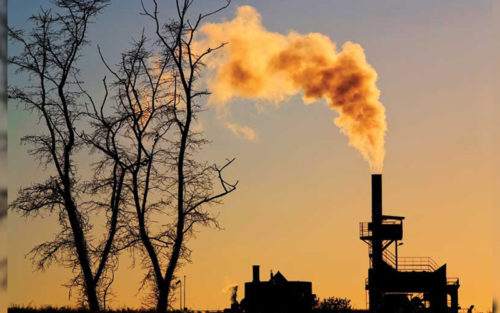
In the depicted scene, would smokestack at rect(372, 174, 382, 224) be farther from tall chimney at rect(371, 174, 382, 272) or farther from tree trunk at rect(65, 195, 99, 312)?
tree trunk at rect(65, 195, 99, 312)

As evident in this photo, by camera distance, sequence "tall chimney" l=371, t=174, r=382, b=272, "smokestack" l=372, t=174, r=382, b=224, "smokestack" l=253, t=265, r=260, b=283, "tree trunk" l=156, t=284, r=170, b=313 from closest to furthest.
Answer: "tree trunk" l=156, t=284, r=170, b=313 → "tall chimney" l=371, t=174, r=382, b=272 → "smokestack" l=372, t=174, r=382, b=224 → "smokestack" l=253, t=265, r=260, b=283

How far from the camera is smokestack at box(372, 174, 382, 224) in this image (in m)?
66.9

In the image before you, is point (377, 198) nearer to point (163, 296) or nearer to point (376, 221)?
point (376, 221)

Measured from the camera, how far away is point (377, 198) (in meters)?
67.4

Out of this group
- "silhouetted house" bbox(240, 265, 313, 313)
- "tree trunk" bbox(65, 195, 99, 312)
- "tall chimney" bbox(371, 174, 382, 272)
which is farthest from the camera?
"tall chimney" bbox(371, 174, 382, 272)

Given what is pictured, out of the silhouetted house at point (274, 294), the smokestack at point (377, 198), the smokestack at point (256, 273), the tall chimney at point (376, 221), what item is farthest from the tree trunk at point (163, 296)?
the smokestack at point (256, 273)

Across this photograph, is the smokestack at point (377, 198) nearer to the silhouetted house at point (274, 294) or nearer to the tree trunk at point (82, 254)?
the silhouetted house at point (274, 294)

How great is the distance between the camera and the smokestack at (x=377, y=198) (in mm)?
66938

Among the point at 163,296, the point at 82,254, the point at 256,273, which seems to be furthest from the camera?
the point at 256,273

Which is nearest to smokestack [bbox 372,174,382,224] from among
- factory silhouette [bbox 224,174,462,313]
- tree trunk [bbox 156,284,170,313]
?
factory silhouette [bbox 224,174,462,313]

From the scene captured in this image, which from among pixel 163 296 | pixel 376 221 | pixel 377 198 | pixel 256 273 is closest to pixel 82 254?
pixel 163 296

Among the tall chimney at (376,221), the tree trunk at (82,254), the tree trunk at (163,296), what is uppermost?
the tall chimney at (376,221)

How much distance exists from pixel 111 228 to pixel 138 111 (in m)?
4.68

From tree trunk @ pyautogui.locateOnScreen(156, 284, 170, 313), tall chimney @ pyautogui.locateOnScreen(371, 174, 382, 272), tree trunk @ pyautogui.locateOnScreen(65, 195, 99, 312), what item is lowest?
tree trunk @ pyautogui.locateOnScreen(156, 284, 170, 313)
